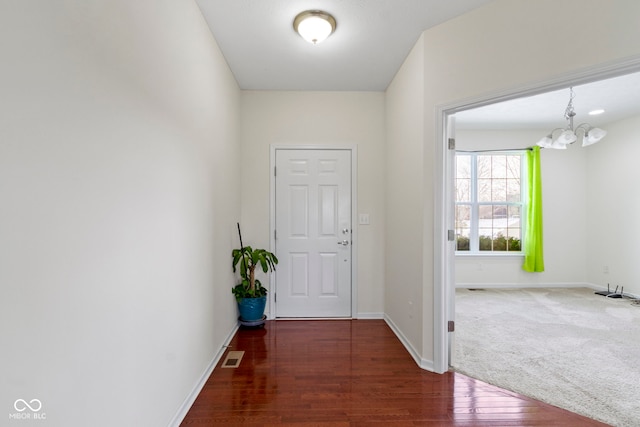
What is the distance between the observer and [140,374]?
1405 mm

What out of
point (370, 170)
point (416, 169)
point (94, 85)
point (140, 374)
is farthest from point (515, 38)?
point (140, 374)

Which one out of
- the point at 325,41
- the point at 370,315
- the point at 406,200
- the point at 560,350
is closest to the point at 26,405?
the point at 406,200

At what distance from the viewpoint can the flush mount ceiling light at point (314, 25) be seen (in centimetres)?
224

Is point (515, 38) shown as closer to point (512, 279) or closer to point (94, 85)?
point (94, 85)

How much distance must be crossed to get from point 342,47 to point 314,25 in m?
0.51

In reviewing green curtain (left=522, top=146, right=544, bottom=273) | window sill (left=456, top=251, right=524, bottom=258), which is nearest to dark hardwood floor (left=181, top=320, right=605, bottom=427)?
window sill (left=456, top=251, right=524, bottom=258)

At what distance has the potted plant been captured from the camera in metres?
3.16

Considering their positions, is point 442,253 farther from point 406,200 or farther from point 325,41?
point 325,41

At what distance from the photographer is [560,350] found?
2.76 meters

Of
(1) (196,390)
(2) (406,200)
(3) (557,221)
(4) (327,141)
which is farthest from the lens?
(3) (557,221)

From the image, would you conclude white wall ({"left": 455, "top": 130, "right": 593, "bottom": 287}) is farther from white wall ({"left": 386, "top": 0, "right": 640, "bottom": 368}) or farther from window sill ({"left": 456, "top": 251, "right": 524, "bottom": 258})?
white wall ({"left": 386, "top": 0, "right": 640, "bottom": 368})

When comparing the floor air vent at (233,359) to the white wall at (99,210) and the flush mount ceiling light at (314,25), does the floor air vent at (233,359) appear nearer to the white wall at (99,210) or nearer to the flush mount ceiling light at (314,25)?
the white wall at (99,210)

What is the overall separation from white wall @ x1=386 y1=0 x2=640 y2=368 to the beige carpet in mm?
683

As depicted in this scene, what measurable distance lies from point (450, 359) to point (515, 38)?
2475 mm
